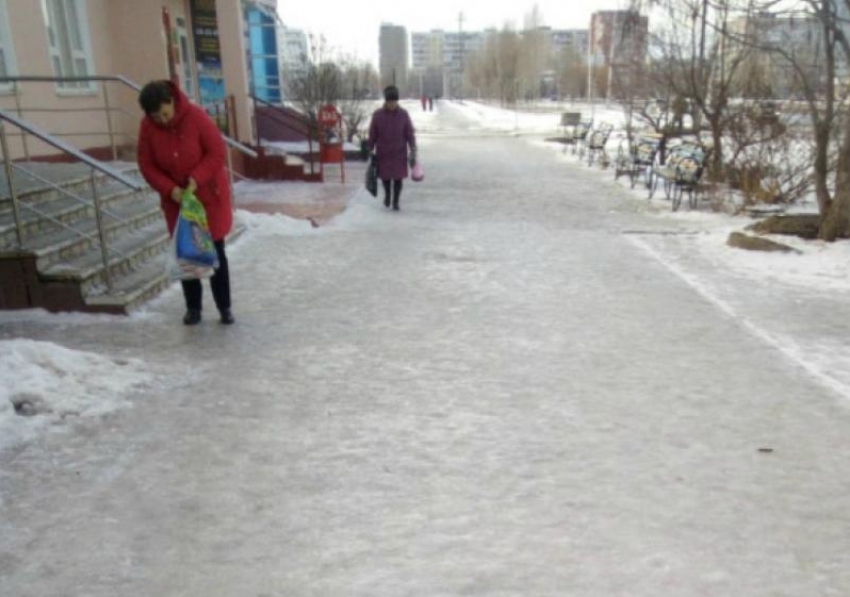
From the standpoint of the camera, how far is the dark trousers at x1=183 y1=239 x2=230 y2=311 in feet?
15.5

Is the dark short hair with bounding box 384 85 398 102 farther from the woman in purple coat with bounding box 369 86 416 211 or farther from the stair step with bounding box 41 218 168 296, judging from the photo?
the stair step with bounding box 41 218 168 296

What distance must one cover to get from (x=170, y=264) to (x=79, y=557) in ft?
7.75

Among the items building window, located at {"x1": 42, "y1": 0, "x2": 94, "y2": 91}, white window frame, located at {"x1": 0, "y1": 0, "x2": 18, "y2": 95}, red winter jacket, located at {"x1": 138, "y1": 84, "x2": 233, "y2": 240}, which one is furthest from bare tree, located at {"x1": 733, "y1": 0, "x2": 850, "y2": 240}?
building window, located at {"x1": 42, "y1": 0, "x2": 94, "y2": 91}

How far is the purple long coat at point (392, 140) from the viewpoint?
9547 mm

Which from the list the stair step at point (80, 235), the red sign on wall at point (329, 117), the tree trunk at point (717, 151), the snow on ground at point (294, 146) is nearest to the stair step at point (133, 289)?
the stair step at point (80, 235)

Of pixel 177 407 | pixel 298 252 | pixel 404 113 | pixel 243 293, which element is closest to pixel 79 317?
pixel 243 293

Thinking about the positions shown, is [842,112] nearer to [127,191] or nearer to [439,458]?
[439,458]

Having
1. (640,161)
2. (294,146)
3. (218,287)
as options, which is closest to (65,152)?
(218,287)

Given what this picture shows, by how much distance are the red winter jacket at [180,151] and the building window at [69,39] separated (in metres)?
6.06

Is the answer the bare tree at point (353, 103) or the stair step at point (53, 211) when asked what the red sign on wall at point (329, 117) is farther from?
the stair step at point (53, 211)

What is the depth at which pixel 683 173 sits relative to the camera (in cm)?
995

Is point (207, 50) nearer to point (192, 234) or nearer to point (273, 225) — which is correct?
point (273, 225)

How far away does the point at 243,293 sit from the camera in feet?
18.7

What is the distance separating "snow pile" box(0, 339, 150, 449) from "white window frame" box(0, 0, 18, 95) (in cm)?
564
